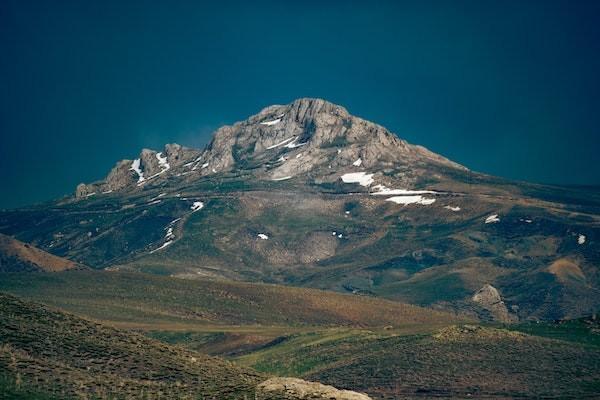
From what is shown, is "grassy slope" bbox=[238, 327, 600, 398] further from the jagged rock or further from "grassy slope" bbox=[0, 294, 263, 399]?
the jagged rock

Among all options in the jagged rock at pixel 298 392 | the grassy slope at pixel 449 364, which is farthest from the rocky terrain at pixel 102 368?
the grassy slope at pixel 449 364

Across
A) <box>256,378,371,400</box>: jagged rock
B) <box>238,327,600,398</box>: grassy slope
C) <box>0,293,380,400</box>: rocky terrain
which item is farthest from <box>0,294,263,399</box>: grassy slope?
<box>238,327,600,398</box>: grassy slope

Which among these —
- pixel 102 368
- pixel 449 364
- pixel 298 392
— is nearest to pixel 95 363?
pixel 102 368

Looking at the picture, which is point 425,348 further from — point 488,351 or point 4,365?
point 4,365

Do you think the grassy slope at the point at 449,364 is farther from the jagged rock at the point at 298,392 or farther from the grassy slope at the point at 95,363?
the jagged rock at the point at 298,392

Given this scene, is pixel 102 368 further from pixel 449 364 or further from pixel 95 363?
pixel 449 364

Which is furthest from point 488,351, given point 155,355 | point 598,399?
point 155,355

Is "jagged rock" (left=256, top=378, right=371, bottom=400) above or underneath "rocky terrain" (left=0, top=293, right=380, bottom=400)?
underneath
